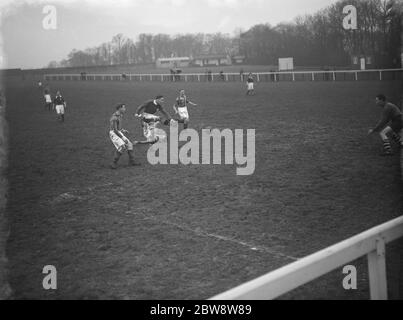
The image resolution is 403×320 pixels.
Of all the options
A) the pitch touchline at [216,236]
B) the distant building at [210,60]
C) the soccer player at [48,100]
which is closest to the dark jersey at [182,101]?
the pitch touchline at [216,236]

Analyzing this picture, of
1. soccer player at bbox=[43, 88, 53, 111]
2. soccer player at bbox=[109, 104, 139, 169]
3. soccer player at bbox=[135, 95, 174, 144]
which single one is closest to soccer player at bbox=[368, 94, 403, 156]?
soccer player at bbox=[109, 104, 139, 169]

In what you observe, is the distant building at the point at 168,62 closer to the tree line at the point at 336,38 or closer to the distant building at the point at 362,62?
the tree line at the point at 336,38

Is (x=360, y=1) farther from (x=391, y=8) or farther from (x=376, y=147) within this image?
(x=376, y=147)

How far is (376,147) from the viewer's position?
38.2 ft

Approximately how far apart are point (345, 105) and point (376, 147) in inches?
355

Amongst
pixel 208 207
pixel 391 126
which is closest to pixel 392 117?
pixel 391 126

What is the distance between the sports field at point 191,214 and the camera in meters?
5.13

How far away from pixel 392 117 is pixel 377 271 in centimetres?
898

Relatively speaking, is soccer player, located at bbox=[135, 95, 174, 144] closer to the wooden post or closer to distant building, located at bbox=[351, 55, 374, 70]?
the wooden post

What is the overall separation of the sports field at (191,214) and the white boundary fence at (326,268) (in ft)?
6.17

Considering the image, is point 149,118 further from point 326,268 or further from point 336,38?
point 336,38

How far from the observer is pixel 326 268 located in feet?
8.05

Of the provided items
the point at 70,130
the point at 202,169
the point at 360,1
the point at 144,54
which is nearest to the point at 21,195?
the point at 202,169
